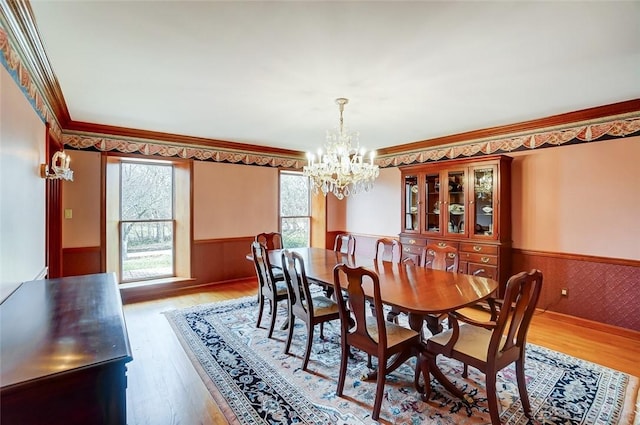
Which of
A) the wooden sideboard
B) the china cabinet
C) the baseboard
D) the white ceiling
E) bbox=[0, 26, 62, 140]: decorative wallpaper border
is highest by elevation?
the white ceiling

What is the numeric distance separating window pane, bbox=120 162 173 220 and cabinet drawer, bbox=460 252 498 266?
461 cm

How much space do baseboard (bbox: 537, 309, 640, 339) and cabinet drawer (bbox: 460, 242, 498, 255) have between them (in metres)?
0.94

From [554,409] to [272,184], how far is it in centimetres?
491

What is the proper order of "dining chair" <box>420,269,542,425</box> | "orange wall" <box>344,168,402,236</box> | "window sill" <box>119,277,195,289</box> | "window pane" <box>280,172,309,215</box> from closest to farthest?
"dining chair" <box>420,269,542,425</box>, "window sill" <box>119,277,195,289</box>, "orange wall" <box>344,168,402,236</box>, "window pane" <box>280,172,309,215</box>

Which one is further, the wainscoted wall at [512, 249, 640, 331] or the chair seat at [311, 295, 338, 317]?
the wainscoted wall at [512, 249, 640, 331]

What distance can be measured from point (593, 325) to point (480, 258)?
1328 mm

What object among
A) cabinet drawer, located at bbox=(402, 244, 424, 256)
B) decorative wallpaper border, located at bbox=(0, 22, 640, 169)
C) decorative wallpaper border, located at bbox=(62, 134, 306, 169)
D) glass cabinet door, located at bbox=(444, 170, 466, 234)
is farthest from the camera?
cabinet drawer, located at bbox=(402, 244, 424, 256)

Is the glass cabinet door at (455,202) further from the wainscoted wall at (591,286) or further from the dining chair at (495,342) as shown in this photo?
the dining chair at (495,342)

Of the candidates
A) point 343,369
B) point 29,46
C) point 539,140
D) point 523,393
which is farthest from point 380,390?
point 539,140

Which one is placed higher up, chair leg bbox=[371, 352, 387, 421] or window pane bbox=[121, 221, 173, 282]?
window pane bbox=[121, 221, 173, 282]

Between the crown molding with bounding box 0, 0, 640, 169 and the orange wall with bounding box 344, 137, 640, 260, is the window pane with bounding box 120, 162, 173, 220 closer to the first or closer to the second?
the crown molding with bounding box 0, 0, 640, 169

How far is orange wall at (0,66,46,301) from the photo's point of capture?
1.71m

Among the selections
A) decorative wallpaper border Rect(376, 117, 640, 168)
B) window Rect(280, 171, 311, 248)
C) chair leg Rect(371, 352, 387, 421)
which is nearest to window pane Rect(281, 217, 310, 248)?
window Rect(280, 171, 311, 248)

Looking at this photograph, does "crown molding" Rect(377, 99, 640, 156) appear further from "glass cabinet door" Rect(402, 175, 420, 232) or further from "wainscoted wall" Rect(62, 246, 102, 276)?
"wainscoted wall" Rect(62, 246, 102, 276)
